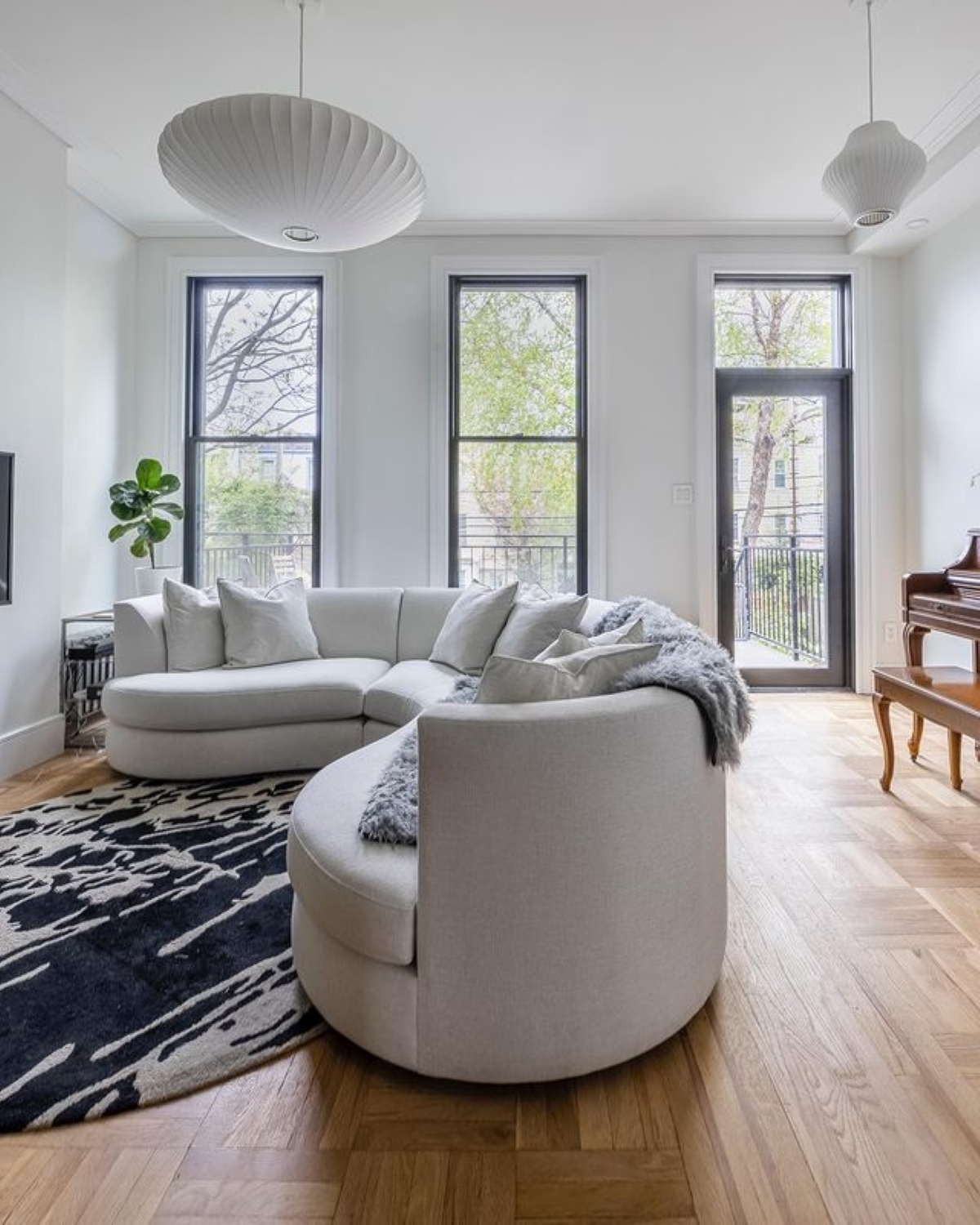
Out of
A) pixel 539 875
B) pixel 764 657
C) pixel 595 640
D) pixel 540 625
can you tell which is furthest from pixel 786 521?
pixel 539 875

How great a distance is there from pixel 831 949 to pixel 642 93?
3.53m

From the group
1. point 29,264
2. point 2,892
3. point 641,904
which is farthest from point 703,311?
point 2,892

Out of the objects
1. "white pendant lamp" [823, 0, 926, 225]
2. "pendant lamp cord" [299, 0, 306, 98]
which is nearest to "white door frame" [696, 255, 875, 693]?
"white pendant lamp" [823, 0, 926, 225]

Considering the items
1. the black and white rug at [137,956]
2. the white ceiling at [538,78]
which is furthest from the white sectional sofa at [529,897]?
the white ceiling at [538,78]

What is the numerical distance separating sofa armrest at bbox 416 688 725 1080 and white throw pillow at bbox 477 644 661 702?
0.35 feet

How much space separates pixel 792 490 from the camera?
441 cm

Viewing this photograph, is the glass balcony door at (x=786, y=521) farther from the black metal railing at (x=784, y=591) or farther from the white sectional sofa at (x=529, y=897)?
the white sectional sofa at (x=529, y=897)

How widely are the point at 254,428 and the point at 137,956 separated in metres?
3.53

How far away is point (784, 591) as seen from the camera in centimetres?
445

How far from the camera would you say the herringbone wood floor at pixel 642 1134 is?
0.99 metres

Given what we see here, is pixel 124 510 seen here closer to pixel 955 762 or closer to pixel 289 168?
pixel 289 168

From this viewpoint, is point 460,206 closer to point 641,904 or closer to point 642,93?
point 642,93

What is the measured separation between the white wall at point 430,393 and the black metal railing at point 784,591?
434 mm

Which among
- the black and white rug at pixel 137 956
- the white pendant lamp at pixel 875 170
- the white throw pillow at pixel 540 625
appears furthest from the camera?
the white throw pillow at pixel 540 625
